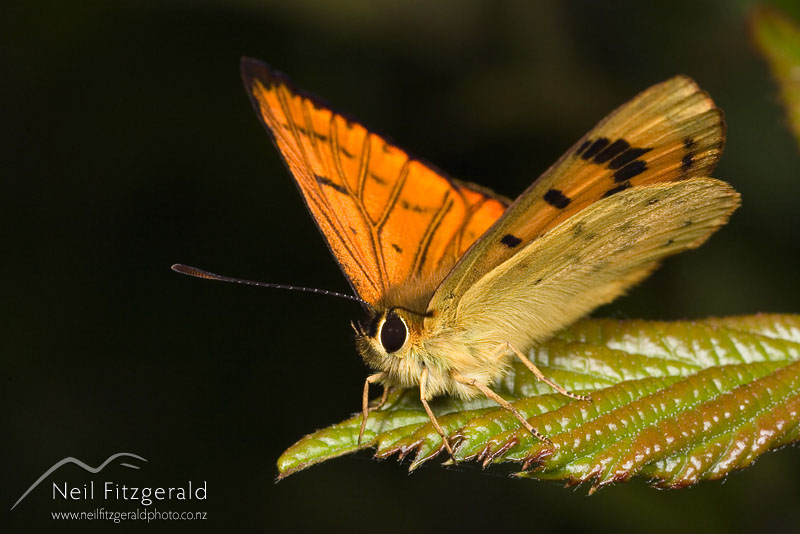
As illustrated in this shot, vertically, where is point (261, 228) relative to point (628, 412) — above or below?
above

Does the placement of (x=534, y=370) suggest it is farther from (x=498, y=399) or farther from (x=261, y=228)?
(x=261, y=228)

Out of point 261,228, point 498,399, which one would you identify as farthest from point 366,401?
point 261,228

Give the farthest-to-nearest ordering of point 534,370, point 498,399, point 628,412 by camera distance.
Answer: point 534,370 → point 498,399 → point 628,412

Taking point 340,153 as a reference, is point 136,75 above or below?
above

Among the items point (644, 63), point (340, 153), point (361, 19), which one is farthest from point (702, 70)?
point (340, 153)

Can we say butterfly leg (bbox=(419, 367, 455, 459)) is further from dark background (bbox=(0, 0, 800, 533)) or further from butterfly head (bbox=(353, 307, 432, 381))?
dark background (bbox=(0, 0, 800, 533))

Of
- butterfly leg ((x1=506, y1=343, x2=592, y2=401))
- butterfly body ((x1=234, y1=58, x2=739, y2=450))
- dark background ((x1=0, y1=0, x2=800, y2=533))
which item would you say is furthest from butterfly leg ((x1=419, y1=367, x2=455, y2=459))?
dark background ((x1=0, y1=0, x2=800, y2=533))

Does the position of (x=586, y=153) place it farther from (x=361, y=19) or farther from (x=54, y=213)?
(x=54, y=213)
